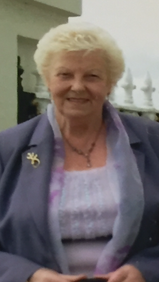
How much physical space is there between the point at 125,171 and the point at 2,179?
0.39m

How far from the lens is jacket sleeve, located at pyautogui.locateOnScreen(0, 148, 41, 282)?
1273mm

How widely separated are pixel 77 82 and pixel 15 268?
59 cm

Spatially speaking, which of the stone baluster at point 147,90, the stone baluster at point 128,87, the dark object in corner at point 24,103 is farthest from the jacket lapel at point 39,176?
the stone baluster at point 147,90

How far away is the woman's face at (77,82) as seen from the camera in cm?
140

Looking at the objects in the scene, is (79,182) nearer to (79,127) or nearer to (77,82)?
(79,127)

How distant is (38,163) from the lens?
4.69 feet

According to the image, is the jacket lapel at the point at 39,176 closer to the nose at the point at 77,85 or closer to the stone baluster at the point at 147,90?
the nose at the point at 77,85

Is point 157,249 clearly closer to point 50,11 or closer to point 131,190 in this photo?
point 131,190

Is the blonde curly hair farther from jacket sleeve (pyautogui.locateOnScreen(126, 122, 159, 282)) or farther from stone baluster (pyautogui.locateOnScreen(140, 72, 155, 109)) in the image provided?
stone baluster (pyautogui.locateOnScreen(140, 72, 155, 109))

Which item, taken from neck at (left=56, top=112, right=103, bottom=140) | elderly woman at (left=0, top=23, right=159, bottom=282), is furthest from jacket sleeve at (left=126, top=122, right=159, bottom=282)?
neck at (left=56, top=112, right=103, bottom=140)

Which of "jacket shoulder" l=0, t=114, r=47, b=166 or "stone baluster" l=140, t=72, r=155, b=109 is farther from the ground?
"jacket shoulder" l=0, t=114, r=47, b=166

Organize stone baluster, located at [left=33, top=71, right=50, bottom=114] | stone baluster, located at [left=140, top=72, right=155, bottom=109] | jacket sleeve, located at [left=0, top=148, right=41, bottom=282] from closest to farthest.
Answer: jacket sleeve, located at [left=0, top=148, right=41, bottom=282] < stone baluster, located at [left=33, top=71, right=50, bottom=114] < stone baluster, located at [left=140, top=72, right=155, bottom=109]

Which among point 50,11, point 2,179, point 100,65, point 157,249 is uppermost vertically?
point 50,11

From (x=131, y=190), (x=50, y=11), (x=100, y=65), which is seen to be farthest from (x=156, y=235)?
(x=50, y=11)
